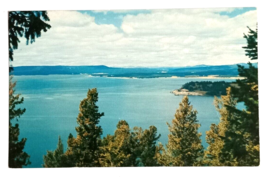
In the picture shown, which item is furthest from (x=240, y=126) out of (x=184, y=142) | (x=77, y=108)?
(x=77, y=108)

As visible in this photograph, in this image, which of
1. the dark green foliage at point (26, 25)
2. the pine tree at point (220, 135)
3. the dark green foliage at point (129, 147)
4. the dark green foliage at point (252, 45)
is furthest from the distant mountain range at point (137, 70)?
the dark green foliage at point (129, 147)

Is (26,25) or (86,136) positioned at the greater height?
(26,25)

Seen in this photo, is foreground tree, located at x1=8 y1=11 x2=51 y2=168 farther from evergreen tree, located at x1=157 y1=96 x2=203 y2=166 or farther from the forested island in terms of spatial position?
the forested island

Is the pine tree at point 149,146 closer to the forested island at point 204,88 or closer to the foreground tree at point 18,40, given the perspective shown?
the forested island at point 204,88

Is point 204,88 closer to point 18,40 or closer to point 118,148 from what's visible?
point 118,148

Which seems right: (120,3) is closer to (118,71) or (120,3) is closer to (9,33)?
(118,71)

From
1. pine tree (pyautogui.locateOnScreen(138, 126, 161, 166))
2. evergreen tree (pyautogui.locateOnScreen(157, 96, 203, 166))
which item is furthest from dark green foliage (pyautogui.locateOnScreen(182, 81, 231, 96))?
pine tree (pyautogui.locateOnScreen(138, 126, 161, 166))
